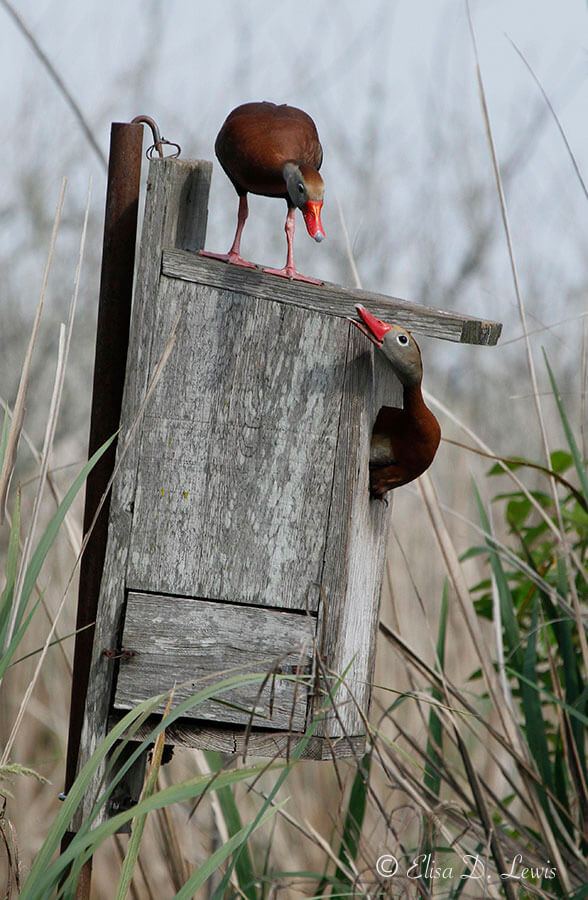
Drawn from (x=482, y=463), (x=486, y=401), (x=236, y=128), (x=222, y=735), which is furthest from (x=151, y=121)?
(x=486, y=401)

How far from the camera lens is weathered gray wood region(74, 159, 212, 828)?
1.42 meters

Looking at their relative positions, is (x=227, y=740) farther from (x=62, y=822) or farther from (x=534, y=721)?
(x=534, y=721)

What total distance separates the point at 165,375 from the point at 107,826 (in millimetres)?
659

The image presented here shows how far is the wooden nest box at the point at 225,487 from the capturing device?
4.66 feet

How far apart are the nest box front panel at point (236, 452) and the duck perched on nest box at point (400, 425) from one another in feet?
0.28

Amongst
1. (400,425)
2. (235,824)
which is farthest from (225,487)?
(235,824)

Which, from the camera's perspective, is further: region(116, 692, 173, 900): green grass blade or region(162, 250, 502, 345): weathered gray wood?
region(162, 250, 502, 345): weathered gray wood

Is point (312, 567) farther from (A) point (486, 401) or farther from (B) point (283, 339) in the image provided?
(A) point (486, 401)

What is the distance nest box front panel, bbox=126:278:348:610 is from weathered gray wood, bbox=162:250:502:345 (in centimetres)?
2

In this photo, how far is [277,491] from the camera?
1.44 m

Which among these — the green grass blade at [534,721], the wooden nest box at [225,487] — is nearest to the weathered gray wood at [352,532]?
the wooden nest box at [225,487]

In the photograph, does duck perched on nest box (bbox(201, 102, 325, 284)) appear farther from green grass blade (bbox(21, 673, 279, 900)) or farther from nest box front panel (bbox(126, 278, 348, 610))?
green grass blade (bbox(21, 673, 279, 900))

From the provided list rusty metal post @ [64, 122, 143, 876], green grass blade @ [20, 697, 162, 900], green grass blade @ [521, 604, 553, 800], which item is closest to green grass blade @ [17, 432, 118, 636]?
green grass blade @ [20, 697, 162, 900]

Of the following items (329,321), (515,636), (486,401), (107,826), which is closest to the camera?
(107,826)
